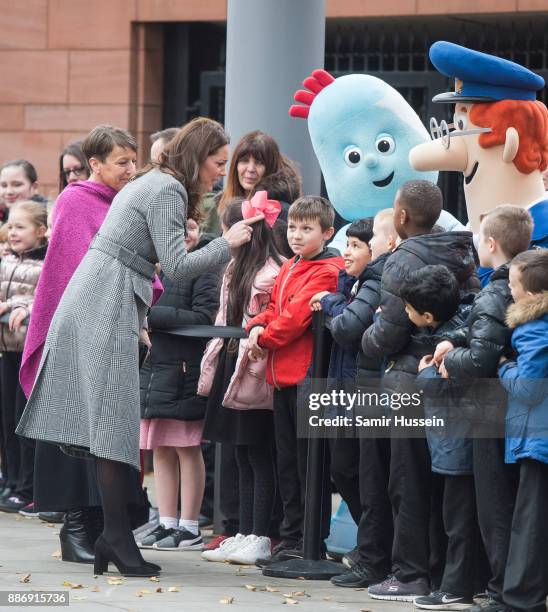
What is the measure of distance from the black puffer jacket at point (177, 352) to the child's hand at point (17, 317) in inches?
52.7

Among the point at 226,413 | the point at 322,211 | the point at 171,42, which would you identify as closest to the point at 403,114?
the point at 322,211

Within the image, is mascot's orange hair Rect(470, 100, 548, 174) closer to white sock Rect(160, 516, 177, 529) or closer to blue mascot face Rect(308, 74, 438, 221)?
blue mascot face Rect(308, 74, 438, 221)

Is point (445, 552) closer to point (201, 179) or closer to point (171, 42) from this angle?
point (201, 179)

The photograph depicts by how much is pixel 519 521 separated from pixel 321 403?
140 cm

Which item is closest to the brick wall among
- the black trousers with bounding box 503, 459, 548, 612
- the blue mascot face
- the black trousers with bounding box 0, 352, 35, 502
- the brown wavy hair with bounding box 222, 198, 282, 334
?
the black trousers with bounding box 0, 352, 35, 502

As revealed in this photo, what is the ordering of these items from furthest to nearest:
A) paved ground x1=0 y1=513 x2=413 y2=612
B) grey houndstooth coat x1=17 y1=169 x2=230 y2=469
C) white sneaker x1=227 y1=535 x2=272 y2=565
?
white sneaker x1=227 y1=535 x2=272 y2=565, grey houndstooth coat x1=17 y1=169 x2=230 y2=469, paved ground x1=0 y1=513 x2=413 y2=612

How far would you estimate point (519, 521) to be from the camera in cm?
572

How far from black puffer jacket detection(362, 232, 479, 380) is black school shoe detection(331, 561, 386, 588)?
903 mm

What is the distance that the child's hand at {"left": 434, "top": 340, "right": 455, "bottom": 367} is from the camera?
6.05m

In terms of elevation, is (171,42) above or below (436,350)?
above

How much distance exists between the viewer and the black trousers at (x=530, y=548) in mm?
5664

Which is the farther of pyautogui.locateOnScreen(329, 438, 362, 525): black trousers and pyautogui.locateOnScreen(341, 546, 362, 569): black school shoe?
pyautogui.locateOnScreen(329, 438, 362, 525): black trousers

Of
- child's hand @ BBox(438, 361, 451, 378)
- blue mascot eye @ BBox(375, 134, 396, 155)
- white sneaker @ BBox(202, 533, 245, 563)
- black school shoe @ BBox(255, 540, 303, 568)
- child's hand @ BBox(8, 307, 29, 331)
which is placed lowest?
white sneaker @ BBox(202, 533, 245, 563)

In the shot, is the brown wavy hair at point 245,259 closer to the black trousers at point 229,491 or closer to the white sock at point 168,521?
the black trousers at point 229,491
